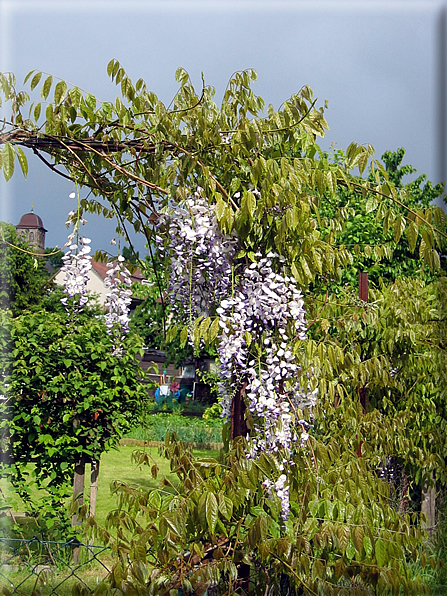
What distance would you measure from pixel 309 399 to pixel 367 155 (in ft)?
3.14

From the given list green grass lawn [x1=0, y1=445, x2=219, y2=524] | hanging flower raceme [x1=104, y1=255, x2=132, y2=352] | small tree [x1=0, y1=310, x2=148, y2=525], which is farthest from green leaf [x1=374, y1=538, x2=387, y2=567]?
green grass lawn [x1=0, y1=445, x2=219, y2=524]

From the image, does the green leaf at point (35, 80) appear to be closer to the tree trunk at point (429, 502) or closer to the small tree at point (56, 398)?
the small tree at point (56, 398)

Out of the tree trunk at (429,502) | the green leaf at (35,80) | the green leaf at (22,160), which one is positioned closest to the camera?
the green leaf at (22,160)

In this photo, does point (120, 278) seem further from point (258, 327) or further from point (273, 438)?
point (273, 438)

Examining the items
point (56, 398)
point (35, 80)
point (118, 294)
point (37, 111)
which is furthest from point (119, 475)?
point (35, 80)

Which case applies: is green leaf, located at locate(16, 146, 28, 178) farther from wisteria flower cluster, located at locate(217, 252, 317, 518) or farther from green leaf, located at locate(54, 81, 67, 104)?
wisteria flower cluster, located at locate(217, 252, 317, 518)

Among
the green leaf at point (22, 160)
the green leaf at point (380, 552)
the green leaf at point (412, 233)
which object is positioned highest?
the green leaf at point (22, 160)

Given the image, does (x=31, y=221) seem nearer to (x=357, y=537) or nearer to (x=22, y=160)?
(x=22, y=160)

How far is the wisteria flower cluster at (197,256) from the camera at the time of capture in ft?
6.56

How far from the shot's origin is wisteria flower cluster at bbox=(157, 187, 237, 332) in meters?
2.00

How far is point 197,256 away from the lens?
2.13m

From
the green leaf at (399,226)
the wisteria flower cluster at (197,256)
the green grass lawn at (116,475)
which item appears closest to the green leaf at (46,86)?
the wisteria flower cluster at (197,256)

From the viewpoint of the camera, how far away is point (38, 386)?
3.71 m

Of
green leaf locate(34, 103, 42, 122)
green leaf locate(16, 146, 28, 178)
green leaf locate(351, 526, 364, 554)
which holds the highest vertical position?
green leaf locate(34, 103, 42, 122)
